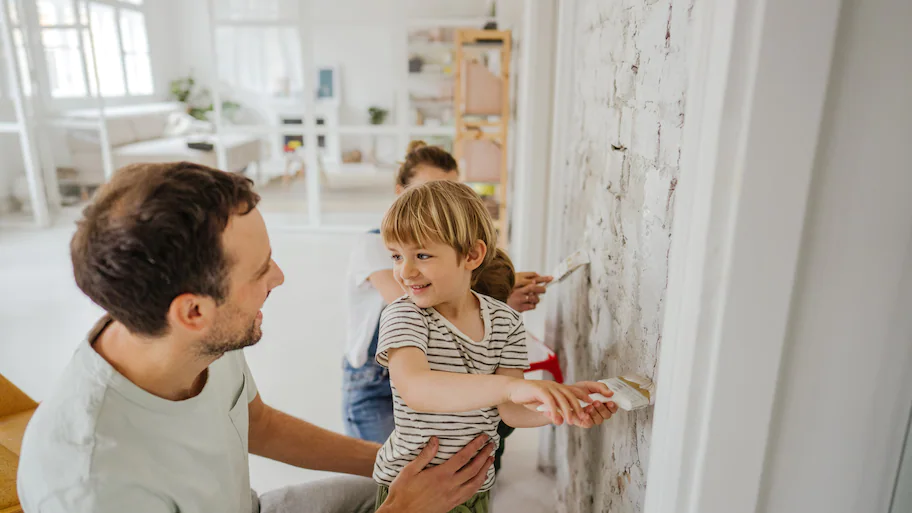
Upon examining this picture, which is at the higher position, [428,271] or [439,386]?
[428,271]

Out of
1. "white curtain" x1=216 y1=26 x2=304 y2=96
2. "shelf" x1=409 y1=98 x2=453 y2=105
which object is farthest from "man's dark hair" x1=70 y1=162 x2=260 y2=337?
"white curtain" x1=216 y1=26 x2=304 y2=96

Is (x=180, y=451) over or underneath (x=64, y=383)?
underneath

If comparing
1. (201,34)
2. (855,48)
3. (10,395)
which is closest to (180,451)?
(10,395)

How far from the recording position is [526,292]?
1773 millimetres


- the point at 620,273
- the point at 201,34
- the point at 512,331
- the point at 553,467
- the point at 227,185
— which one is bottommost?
the point at 553,467

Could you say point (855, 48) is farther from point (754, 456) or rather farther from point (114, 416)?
point (114, 416)

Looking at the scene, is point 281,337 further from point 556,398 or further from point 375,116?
point 375,116

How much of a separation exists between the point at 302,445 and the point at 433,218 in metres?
0.71

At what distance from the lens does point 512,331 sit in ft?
4.37

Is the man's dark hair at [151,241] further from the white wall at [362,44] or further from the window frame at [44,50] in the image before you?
the window frame at [44,50]

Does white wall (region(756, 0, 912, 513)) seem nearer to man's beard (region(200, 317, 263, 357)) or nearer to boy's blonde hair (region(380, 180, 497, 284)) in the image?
boy's blonde hair (region(380, 180, 497, 284))

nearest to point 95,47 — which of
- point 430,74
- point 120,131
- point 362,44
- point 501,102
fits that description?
point 120,131

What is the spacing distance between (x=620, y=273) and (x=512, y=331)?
26 cm

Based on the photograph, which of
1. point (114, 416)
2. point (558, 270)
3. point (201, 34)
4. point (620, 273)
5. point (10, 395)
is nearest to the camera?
point (114, 416)
